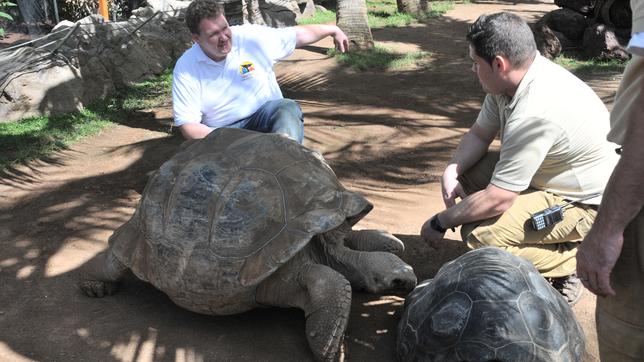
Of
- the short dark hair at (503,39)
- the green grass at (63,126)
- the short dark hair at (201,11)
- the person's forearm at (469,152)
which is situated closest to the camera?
the short dark hair at (503,39)

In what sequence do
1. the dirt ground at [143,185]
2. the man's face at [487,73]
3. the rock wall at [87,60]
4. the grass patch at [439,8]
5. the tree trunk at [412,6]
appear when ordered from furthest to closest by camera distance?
the grass patch at [439,8]
the tree trunk at [412,6]
the rock wall at [87,60]
the dirt ground at [143,185]
the man's face at [487,73]

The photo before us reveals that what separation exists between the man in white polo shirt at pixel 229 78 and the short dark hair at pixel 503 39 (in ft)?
6.04

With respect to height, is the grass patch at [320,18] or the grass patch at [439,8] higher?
the grass patch at [320,18]

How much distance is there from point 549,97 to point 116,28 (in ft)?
24.4

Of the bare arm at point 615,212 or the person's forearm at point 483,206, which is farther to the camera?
the person's forearm at point 483,206

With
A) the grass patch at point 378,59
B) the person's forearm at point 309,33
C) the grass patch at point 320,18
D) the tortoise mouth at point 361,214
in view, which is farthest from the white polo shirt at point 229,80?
the grass patch at point 320,18

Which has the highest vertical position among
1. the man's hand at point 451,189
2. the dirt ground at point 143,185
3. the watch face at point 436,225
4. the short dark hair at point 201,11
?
the short dark hair at point 201,11

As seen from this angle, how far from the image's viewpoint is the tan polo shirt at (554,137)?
296cm

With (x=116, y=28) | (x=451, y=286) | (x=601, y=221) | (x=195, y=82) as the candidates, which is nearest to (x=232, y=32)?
(x=195, y=82)

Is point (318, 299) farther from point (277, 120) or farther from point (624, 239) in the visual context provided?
point (277, 120)

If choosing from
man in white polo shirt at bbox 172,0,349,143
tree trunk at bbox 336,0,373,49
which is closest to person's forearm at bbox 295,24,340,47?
man in white polo shirt at bbox 172,0,349,143

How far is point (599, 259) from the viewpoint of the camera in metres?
1.88

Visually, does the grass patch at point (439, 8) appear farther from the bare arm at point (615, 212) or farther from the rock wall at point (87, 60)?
the bare arm at point (615, 212)

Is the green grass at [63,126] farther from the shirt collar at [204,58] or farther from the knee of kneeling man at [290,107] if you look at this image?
the knee of kneeling man at [290,107]
